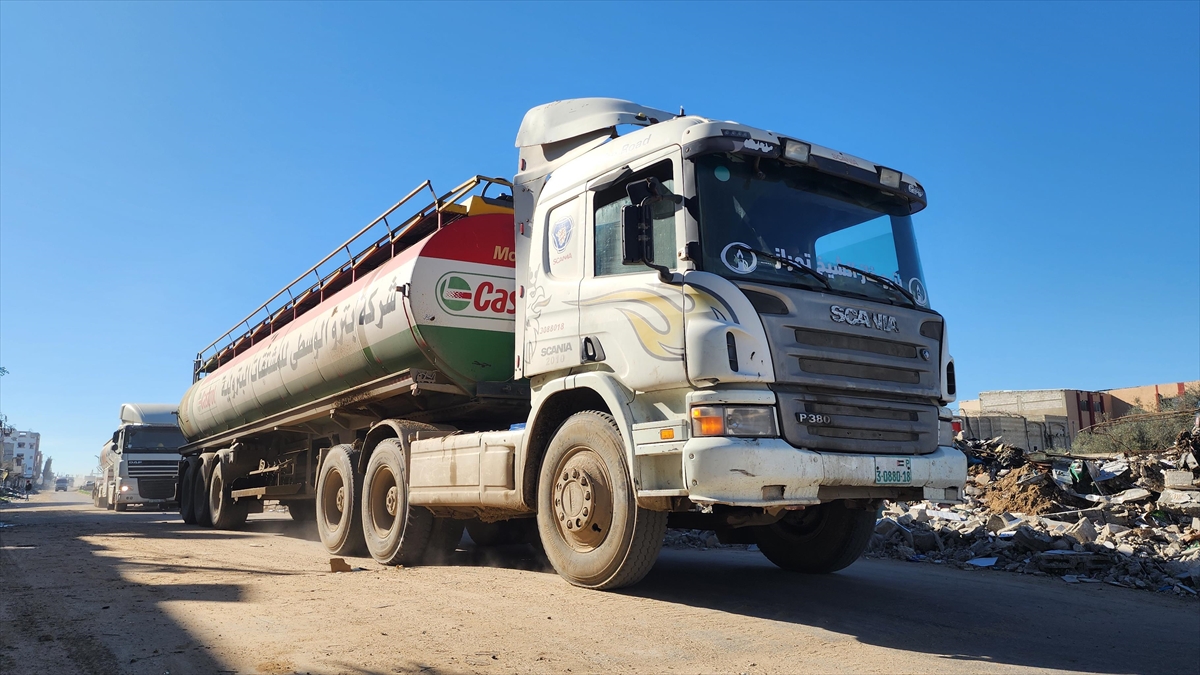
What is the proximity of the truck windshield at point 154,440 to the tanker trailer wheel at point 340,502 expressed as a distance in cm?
1568

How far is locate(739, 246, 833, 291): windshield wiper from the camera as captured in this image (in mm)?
5293

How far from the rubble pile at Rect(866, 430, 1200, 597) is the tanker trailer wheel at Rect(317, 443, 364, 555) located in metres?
5.85

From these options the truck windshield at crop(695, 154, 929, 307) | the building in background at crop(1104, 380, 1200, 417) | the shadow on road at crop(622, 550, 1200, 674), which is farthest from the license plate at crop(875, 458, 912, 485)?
the building in background at crop(1104, 380, 1200, 417)

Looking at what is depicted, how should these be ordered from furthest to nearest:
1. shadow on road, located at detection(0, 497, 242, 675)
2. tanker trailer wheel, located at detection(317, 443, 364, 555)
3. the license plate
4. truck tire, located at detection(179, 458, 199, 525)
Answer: truck tire, located at detection(179, 458, 199, 525) < tanker trailer wheel, located at detection(317, 443, 364, 555) < the license plate < shadow on road, located at detection(0, 497, 242, 675)

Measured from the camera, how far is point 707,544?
400 inches

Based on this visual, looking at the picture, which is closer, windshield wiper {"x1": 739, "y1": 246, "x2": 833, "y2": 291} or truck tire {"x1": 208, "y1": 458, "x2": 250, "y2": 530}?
windshield wiper {"x1": 739, "y1": 246, "x2": 833, "y2": 291}

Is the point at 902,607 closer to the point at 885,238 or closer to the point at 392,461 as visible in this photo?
the point at 885,238

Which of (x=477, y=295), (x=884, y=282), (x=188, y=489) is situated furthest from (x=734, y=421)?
(x=188, y=489)

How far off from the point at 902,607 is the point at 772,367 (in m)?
2.27

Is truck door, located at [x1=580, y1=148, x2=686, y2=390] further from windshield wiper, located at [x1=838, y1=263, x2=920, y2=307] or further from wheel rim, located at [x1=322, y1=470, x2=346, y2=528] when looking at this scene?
wheel rim, located at [x1=322, y1=470, x2=346, y2=528]

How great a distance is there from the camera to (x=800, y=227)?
5.55 meters

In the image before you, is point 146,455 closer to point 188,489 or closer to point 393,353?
point 188,489

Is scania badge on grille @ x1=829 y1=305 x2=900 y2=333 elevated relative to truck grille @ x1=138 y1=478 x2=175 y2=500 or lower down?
elevated

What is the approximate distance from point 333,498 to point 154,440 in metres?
16.4
